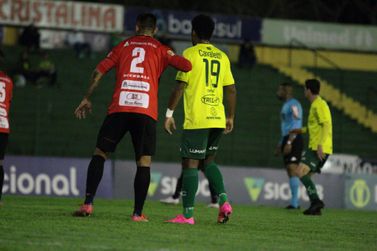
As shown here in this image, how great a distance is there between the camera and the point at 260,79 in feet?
102

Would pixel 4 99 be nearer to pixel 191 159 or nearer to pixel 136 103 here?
pixel 136 103

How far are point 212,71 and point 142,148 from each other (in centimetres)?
120

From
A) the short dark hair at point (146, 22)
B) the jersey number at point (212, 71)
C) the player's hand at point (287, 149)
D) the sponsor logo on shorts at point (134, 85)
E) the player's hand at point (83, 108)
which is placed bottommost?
the player's hand at point (287, 149)

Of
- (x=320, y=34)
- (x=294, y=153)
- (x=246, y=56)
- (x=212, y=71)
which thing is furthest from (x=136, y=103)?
(x=320, y=34)

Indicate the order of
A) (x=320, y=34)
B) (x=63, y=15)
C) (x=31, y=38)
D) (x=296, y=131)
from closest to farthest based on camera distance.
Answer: (x=296, y=131), (x=31, y=38), (x=63, y=15), (x=320, y=34)

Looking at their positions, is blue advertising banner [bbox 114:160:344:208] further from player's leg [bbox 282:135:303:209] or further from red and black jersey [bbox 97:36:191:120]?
red and black jersey [bbox 97:36:191:120]

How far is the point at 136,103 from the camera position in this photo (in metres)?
10.9

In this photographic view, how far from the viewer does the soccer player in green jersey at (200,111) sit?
11188 millimetres

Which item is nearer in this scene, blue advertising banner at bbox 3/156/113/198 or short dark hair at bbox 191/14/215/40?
short dark hair at bbox 191/14/215/40

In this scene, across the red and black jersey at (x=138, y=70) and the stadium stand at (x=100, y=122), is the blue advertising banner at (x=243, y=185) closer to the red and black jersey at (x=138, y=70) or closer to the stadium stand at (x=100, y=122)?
the stadium stand at (x=100, y=122)

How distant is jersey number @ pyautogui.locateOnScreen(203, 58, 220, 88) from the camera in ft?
37.2

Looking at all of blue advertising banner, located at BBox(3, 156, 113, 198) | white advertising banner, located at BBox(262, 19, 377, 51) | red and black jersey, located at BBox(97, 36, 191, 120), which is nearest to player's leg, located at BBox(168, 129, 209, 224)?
red and black jersey, located at BBox(97, 36, 191, 120)

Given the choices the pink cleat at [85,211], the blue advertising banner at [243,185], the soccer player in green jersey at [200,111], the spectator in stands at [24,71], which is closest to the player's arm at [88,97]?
the soccer player in green jersey at [200,111]

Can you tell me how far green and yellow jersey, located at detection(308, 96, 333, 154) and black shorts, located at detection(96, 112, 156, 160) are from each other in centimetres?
557
